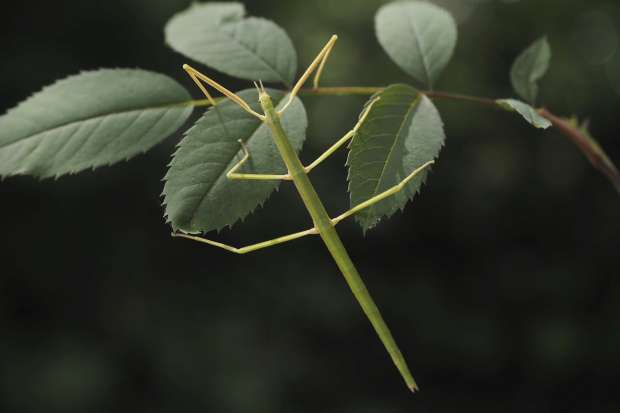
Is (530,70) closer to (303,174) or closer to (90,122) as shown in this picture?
(303,174)

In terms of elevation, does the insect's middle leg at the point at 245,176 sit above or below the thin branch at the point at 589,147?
above

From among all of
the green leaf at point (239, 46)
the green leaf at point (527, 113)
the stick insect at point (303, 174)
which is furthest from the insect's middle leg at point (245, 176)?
the green leaf at point (527, 113)

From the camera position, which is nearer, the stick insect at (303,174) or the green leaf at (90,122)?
the stick insect at (303,174)

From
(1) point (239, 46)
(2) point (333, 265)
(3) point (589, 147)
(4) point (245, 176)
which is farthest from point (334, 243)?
(2) point (333, 265)

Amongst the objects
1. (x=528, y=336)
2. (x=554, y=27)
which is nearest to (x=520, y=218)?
(x=528, y=336)

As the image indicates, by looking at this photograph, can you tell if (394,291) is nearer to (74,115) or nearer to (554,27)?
(554,27)

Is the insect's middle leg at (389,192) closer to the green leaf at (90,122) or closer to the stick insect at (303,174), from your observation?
the stick insect at (303,174)
